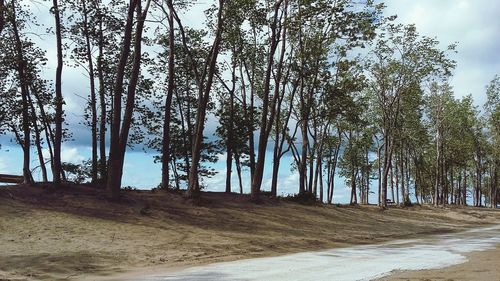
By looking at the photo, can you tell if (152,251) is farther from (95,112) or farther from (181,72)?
(181,72)

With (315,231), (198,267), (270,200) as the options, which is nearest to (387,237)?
(315,231)

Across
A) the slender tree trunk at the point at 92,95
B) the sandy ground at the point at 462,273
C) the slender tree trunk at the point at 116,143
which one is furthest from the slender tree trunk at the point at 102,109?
the sandy ground at the point at 462,273

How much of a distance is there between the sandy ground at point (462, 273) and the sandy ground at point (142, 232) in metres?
5.94

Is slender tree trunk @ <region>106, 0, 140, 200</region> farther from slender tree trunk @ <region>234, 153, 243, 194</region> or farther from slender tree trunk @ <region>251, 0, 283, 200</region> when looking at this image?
slender tree trunk @ <region>234, 153, 243, 194</region>

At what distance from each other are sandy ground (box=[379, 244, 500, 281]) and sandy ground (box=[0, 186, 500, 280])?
19.5 feet

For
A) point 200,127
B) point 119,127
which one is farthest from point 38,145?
point 200,127

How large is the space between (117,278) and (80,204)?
34.1ft

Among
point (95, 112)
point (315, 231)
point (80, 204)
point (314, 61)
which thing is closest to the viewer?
point (80, 204)

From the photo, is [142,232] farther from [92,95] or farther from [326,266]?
[92,95]

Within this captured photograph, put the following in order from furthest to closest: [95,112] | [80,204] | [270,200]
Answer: [270,200]
[95,112]
[80,204]

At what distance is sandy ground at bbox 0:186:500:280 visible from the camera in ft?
45.5

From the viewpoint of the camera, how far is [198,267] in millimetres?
13461

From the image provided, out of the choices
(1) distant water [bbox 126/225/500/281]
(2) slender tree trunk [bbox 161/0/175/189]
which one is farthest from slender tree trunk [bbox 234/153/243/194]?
(1) distant water [bbox 126/225/500/281]

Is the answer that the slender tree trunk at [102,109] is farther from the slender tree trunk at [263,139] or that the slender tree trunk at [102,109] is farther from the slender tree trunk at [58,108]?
the slender tree trunk at [263,139]
